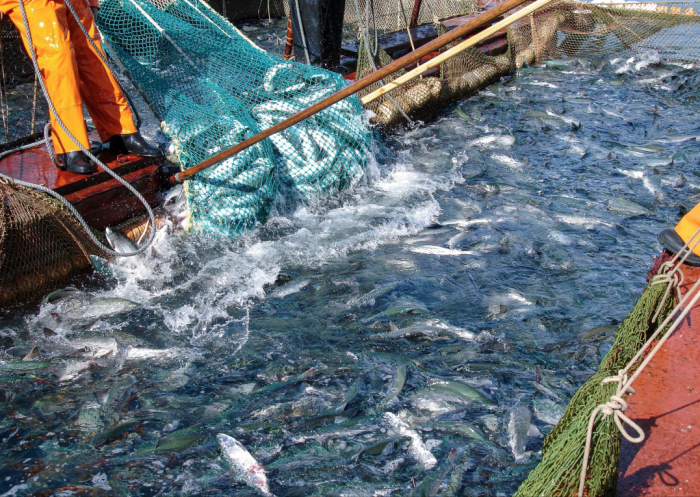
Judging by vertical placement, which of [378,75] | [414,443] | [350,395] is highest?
[378,75]

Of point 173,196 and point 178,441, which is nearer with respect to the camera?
point 178,441

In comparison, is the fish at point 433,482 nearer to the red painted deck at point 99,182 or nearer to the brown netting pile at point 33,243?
the brown netting pile at point 33,243

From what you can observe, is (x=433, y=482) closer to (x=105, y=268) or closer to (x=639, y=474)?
(x=639, y=474)

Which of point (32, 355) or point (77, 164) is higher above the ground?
point (77, 164)

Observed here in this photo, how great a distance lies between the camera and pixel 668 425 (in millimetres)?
2350

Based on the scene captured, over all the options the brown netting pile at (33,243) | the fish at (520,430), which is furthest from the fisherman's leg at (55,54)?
the fish at (520,430)

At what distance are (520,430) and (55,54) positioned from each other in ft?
13.7

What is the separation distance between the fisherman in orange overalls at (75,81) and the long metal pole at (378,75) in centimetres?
66

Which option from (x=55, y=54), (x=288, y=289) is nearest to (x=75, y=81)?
(x=55, y=54)

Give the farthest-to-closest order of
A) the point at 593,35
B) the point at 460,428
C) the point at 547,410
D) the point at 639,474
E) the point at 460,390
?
1. the point at 593,35
2. the point at 460,390
3. the point at 547,410
4. the point at 460,428
5. the point at 639,474

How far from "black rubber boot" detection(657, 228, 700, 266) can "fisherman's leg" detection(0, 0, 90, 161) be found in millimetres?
4302

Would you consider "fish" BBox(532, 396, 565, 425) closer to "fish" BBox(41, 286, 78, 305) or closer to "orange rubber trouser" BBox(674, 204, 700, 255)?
"orange rubber trouser" BBox(674, 204, 700, 255)

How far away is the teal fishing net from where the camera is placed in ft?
15.7

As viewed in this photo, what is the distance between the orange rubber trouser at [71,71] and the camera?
13.4 feet
